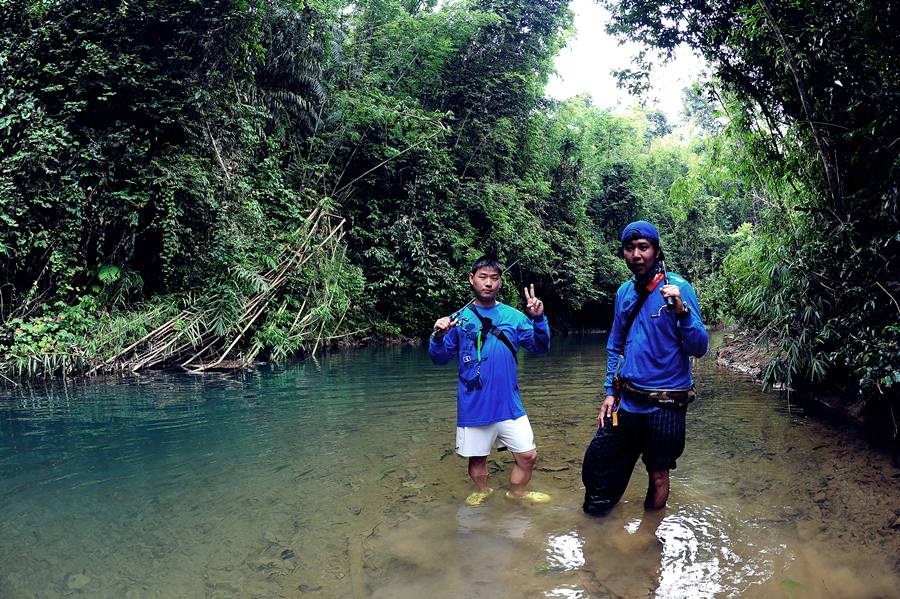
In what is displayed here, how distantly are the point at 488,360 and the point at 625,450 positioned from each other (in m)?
1.01

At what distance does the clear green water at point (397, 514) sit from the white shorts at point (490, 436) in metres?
0.40

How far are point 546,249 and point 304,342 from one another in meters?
10.6

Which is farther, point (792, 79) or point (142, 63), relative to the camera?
point (142, 63)

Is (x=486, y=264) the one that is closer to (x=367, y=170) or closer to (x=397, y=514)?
(x=397, y=514)

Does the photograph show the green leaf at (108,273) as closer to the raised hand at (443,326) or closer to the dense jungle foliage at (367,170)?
the dense jungle foliage at (367,170)

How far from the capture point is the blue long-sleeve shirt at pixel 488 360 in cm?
391

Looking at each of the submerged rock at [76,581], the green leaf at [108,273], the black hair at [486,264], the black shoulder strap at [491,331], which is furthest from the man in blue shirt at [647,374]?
the green leaf at [108,273]

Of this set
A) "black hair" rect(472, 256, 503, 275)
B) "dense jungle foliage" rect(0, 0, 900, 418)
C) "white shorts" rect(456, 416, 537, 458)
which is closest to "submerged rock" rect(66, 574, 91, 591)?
"white shorts" rect(456, 416, 537, 458)

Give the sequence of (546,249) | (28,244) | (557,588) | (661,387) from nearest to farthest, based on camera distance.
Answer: (557,588)
(661,387)
(28,244)
(546,249)

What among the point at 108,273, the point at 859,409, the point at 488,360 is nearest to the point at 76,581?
the point at 488,360

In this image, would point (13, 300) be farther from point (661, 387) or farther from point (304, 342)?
point (661, 387)

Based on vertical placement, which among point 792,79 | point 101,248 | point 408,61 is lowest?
point 101,248

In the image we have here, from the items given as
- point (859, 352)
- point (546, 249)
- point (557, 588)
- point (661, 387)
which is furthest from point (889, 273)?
point (546, 249)

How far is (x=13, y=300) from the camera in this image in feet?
33.2
